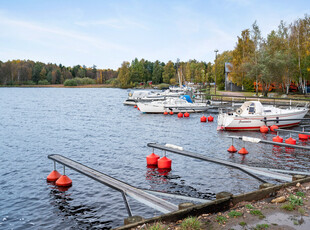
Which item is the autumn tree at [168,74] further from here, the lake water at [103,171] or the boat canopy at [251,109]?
the boat canopy at [251,109]

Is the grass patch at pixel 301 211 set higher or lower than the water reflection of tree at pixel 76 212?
higher

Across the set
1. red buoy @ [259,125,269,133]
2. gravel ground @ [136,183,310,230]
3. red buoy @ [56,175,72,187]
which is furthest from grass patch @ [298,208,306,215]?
red buoy @ [259,125,269,133]

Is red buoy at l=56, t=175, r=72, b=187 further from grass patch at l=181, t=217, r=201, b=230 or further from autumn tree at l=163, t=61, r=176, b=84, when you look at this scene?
autumn tree at l=163, t=61, r=176, b=84

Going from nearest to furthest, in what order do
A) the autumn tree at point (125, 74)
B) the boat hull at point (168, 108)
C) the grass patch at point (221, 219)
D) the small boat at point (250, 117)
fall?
the grass patch at point (221, 219) < the small boat at point (250, 117) < the boat hull at point (168, 108) < the autumn tree at point (125, 74)

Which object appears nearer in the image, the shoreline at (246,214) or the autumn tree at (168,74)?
the shoreline at (246,214)

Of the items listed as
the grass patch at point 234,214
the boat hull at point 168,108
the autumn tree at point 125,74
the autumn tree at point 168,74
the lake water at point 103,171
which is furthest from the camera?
the autumn tree at point 168,74

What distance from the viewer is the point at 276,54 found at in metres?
55.0

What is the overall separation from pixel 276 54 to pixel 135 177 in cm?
4760

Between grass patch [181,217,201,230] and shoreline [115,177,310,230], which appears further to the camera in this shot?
shoreline [115,177,310,230]

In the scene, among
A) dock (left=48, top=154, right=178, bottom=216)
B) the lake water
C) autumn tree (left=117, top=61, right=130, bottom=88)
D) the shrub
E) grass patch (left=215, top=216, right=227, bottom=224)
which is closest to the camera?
the shrub

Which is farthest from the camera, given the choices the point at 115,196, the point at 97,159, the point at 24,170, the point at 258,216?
the point at 97,159

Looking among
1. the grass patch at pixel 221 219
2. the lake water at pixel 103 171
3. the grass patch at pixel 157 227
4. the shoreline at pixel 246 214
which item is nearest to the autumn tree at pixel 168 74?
the lake water at pixel 103 171

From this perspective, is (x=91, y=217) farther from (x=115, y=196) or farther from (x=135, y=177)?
(x=135, y=177)

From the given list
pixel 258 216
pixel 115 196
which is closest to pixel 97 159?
pixel 115 196
